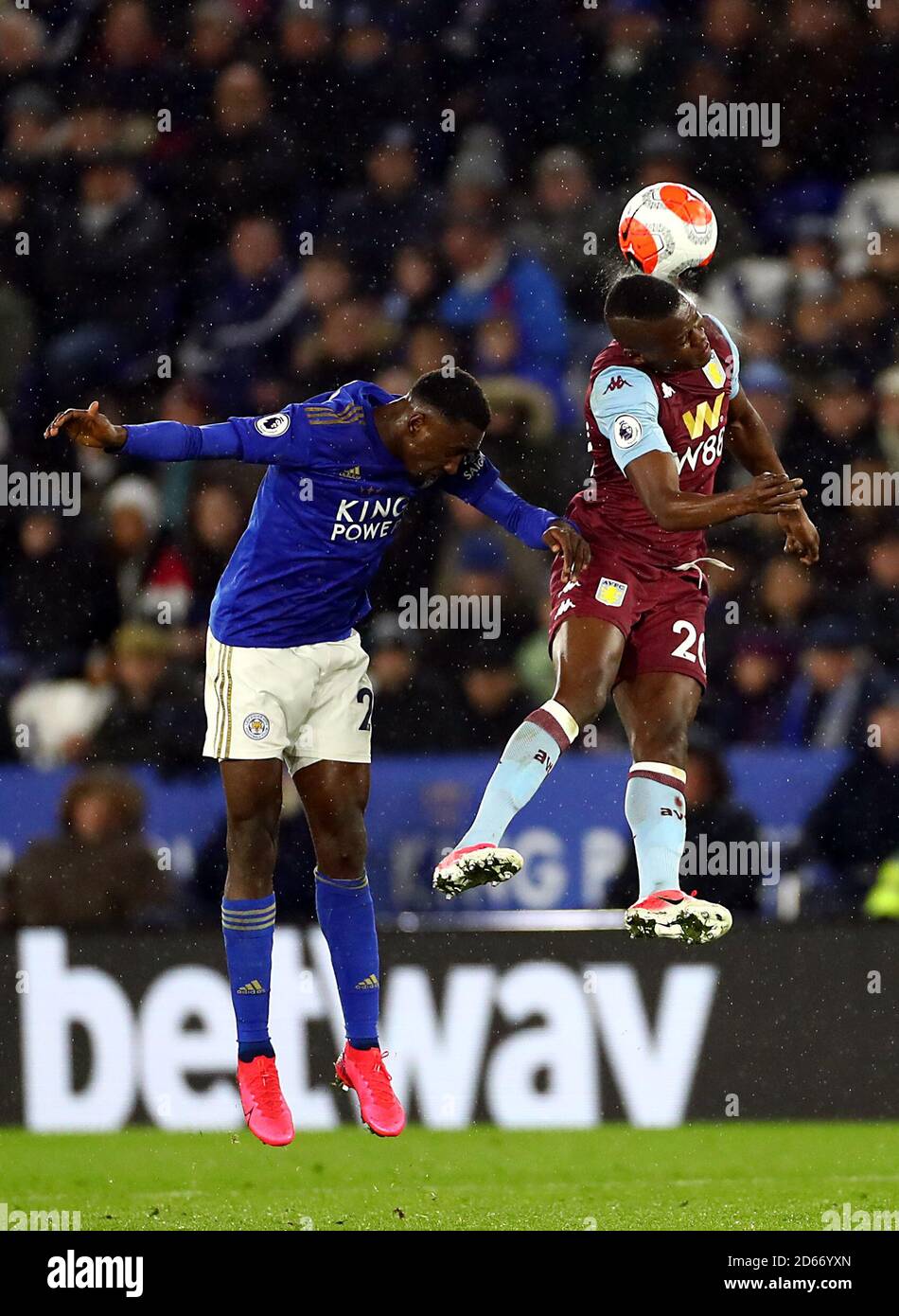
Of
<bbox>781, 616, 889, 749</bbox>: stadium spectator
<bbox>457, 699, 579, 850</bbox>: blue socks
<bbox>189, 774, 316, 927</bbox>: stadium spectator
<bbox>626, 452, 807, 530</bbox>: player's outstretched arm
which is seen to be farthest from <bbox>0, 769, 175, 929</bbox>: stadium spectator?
<bbox>626, 452, 807, 530</bbox>: player's outstretched arm

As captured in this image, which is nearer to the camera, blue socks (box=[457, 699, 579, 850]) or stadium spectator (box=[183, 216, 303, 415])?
blue socks (box=[457, 699, 579, 850])

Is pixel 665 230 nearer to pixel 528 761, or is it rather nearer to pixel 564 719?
pixel 564 719

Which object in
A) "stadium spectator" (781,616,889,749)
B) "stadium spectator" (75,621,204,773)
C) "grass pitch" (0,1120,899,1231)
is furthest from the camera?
"stadium spectator" (781,616,889,749)

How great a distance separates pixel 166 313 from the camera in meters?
10.5

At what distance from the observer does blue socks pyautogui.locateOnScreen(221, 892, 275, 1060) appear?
6.29 meters

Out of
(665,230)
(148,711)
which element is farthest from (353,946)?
(148,711)

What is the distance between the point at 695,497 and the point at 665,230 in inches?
37.8

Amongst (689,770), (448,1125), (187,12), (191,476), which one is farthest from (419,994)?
(187,12)

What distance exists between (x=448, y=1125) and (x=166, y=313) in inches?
172

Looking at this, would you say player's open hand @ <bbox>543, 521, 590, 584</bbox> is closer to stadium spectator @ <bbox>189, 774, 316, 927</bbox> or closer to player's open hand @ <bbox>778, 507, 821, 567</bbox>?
player's open hand @ <bbox>778, 507, 821, 567</bbox>

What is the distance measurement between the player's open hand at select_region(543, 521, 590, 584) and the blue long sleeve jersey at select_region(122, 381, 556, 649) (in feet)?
0.17

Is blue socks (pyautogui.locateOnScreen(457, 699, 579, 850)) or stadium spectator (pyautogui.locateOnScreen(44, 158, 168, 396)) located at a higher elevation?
stadium spectator (pyautogui.locateOnScreen(44, 158, 168, 396))

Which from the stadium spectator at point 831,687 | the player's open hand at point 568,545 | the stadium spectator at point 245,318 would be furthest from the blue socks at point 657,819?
the stadium spectator at point 245,318

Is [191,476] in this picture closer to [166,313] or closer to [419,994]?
[166,313]
